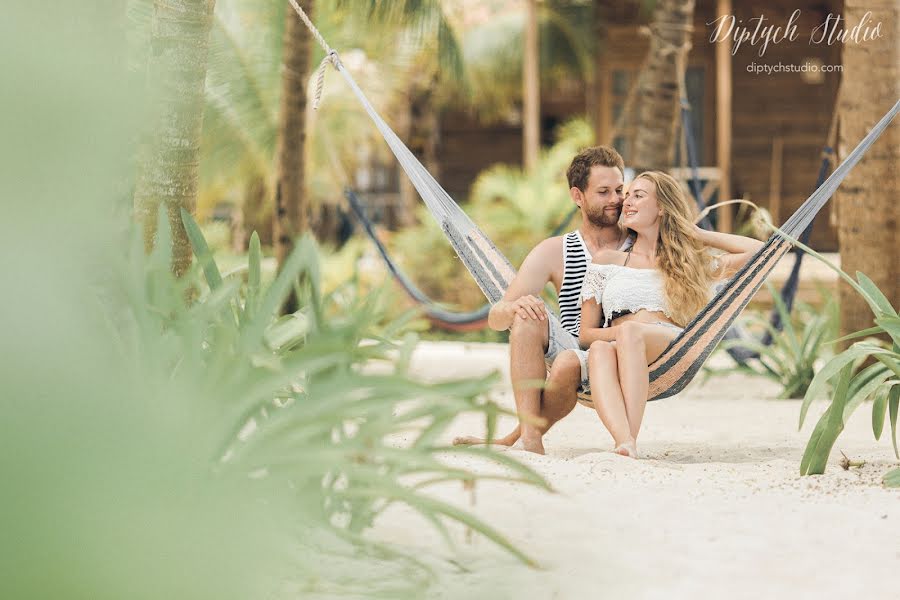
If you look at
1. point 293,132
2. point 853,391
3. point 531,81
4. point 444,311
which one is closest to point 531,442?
point 853,391

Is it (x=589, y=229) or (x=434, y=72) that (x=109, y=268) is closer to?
(x=589, y=229)

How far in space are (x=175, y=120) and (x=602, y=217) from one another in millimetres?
1150

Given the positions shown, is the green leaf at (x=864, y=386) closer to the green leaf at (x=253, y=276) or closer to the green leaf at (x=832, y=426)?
the green leaf at (x=832, y=426)

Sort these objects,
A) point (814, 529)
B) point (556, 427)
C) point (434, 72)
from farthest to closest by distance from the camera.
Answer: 1. point (434, 72)
2. point (556, 427)
3. point (814, 529)

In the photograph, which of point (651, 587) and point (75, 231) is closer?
point (75, 231)

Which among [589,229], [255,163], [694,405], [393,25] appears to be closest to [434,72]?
[255,163]

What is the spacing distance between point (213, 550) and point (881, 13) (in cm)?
316

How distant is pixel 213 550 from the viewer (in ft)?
4.83

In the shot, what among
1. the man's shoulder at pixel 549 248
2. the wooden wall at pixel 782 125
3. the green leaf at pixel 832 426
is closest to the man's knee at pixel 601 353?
the man's shoulder at pixel 549 248

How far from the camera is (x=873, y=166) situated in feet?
12.4

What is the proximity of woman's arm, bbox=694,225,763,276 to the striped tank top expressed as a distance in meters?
0.20

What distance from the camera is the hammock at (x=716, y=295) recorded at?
2775mm

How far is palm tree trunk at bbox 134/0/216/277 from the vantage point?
270 cm

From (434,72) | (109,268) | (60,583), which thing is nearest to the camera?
(60,583)
